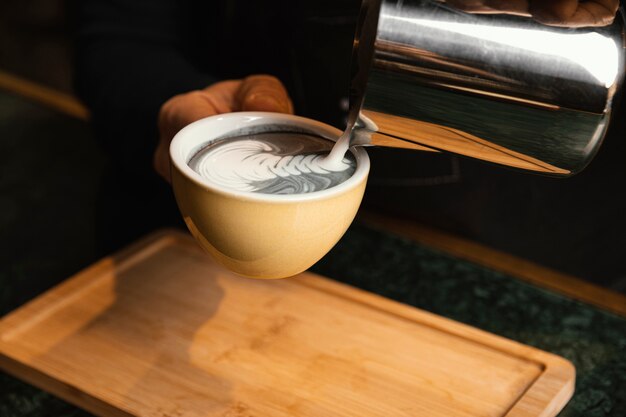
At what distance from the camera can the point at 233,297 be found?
92cm

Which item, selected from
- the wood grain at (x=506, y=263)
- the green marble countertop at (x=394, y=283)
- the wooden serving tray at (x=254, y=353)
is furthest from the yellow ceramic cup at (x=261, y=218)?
the wood grain at (x=506, y=263)

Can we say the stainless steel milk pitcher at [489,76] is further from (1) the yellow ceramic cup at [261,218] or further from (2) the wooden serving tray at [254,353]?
(2) the wooden serving tray at [254,353]

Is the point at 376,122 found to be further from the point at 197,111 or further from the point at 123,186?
the point at 123,186

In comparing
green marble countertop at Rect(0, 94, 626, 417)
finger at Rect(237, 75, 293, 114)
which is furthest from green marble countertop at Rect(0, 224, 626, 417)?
finger at Rect(237, 75, 293, 114)

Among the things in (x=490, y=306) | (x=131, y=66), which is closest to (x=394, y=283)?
(x=490, y=306)

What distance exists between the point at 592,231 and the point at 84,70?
0.92m

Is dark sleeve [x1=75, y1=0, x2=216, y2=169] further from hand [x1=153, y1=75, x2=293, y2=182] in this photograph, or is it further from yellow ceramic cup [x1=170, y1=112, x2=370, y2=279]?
yellow ceramic cup [x1=170, y1=112, x2=370, y2=279]

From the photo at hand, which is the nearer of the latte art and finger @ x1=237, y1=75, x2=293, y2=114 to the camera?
the latte art

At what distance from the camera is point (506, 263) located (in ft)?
3.44

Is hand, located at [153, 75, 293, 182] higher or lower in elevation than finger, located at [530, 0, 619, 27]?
lower

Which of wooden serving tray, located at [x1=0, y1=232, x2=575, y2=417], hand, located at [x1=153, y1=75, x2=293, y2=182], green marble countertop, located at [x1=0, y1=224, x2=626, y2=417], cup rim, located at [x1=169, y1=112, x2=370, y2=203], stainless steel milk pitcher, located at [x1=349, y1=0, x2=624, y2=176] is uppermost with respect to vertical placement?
stainless steel milk pitcher, located at [x1=349, y1=0, x2=624, y2=176]

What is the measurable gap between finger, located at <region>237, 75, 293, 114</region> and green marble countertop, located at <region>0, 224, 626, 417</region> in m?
0.25

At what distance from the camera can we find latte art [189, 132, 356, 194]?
0.67m

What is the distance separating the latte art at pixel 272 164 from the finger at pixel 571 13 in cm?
22
